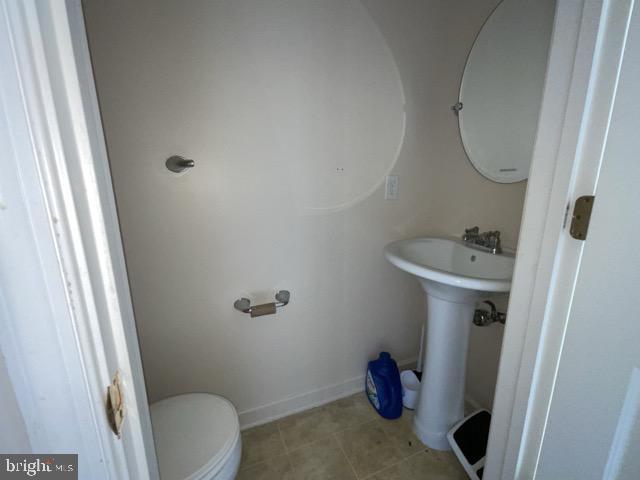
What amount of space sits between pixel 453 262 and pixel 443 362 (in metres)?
0.47

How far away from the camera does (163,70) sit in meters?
0.89

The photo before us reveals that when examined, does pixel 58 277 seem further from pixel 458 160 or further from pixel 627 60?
pixel 458 160

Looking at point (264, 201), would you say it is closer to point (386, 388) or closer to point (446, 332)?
point (446, 332)

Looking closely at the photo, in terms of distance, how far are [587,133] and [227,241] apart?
3.52 ft

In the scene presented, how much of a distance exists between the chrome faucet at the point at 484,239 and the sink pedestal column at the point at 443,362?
0.91 ft

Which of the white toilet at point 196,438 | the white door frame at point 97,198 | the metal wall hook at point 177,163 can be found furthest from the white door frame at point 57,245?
the metal wall hook at point 177,163

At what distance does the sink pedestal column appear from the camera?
1039 mm

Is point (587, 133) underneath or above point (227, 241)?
above

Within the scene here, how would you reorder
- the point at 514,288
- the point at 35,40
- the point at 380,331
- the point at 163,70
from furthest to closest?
the point at 380,331 → the point at 163,70 → the point at 514,288 → the point at 35,40

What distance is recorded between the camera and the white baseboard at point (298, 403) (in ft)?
4.17

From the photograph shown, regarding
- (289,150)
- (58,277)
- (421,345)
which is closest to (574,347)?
(58,277)

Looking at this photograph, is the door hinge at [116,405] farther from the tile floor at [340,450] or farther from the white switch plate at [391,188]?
the white switch plate at [391,188]

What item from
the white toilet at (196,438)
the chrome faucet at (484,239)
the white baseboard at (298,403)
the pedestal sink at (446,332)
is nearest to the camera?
the white toilet at (196,438)

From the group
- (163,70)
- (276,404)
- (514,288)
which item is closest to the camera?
(514,288)
